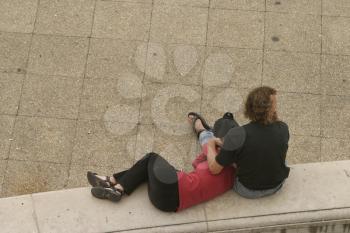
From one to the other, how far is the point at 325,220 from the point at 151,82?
296cm

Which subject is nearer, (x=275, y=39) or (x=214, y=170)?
(x=214, y=170)

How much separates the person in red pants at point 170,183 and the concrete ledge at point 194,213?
3.4 inches

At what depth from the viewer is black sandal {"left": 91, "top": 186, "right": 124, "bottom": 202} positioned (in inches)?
240

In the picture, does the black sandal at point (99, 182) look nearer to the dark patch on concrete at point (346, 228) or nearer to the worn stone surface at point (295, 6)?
the dark patch on concrete at point (346, 228)

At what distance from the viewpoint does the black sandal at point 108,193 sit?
6090 millimetres

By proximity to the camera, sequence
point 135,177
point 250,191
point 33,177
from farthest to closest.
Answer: point 33,177 < point 135,177 < point 250,191

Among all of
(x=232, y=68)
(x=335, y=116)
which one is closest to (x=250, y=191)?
(x=335, y=116)

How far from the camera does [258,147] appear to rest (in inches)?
231

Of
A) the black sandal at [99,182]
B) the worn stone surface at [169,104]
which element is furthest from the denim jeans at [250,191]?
the worn stone surface at [169,104]

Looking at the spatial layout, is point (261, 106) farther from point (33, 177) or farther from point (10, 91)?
point (10, 91)

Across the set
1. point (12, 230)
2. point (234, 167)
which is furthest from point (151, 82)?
point (12, 230)

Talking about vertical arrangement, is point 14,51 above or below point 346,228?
above

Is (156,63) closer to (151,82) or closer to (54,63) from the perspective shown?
(151,82)

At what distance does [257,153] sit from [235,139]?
0.71 ft
